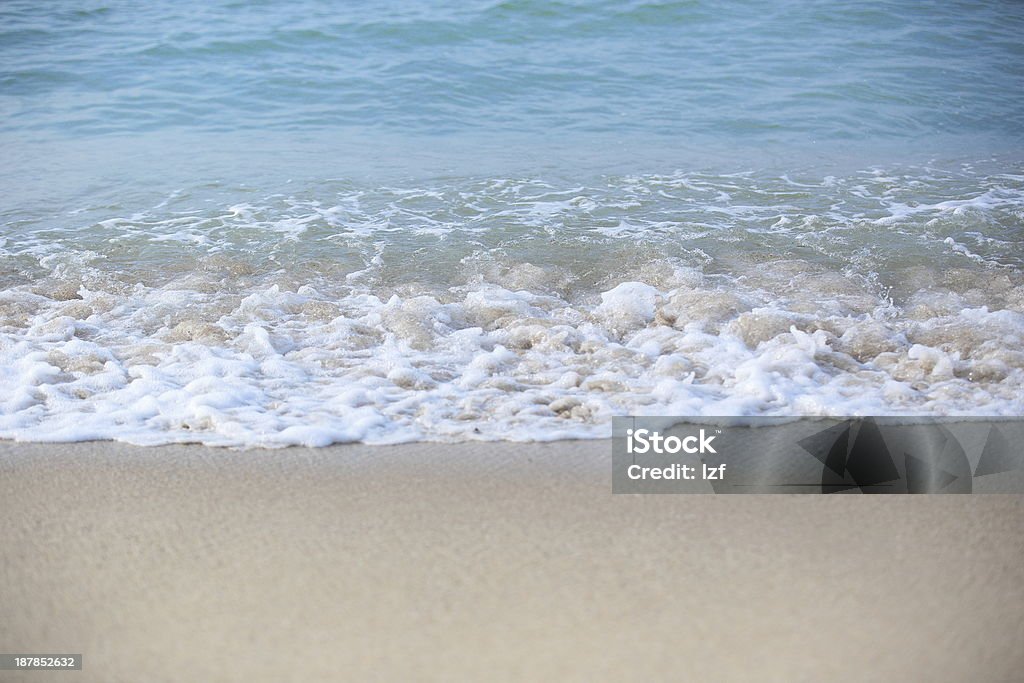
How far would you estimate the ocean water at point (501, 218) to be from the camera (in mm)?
2992

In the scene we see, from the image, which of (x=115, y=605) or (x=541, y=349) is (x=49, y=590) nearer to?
(x=115, y=605)

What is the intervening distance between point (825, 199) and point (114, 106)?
6.16 metres

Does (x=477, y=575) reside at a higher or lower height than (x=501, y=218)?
lower

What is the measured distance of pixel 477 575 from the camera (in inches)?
79.7

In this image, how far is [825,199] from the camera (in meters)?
5.50

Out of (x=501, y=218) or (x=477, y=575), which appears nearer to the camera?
(x=477, y=575)

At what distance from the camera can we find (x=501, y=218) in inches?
202

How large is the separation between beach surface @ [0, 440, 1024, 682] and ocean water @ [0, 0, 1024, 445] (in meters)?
0.31

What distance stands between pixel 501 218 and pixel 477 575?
11.0 feet

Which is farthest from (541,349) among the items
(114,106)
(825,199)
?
Answer: (114,106)

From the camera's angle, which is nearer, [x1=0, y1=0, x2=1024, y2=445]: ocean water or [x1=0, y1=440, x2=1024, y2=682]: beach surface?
[x1=0, y1=440, x2=1024, y2=682]: beach surface

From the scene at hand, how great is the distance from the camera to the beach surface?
1795 mm

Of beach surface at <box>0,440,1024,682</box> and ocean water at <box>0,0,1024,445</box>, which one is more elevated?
ocean water at <box>0,0,1024,445</box>

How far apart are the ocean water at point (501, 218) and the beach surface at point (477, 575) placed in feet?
1.01
